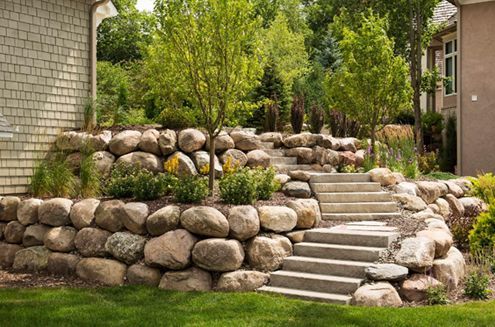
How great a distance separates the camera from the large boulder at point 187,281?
7.73m

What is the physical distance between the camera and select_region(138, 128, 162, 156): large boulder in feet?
33.1

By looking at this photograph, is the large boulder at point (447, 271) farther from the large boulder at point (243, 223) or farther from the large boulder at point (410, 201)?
the large boulder at point (243, 223)

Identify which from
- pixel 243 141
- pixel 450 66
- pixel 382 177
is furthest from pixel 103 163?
pixel 450 66

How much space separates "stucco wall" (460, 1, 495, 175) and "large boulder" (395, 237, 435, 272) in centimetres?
912

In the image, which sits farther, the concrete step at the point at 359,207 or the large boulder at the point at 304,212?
the concrete step at the point at 359,207

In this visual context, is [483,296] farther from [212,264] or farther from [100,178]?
[100,178]

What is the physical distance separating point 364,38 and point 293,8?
2620 centimetres

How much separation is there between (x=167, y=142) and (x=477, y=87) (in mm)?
9739

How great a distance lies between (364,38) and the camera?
12102mm

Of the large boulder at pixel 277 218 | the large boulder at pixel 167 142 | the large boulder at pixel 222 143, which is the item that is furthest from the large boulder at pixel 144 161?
the large boulder at pixel 277 218

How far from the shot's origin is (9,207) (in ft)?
31.5

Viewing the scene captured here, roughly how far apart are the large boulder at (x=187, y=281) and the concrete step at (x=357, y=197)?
276 centimetres

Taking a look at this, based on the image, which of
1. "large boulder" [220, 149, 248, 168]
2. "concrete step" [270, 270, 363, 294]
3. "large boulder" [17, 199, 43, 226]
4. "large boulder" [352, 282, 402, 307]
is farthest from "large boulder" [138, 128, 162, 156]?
"large boulder" [352, 282, 402, 307]

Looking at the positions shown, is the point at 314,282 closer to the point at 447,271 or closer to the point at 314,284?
the point at 314,284
